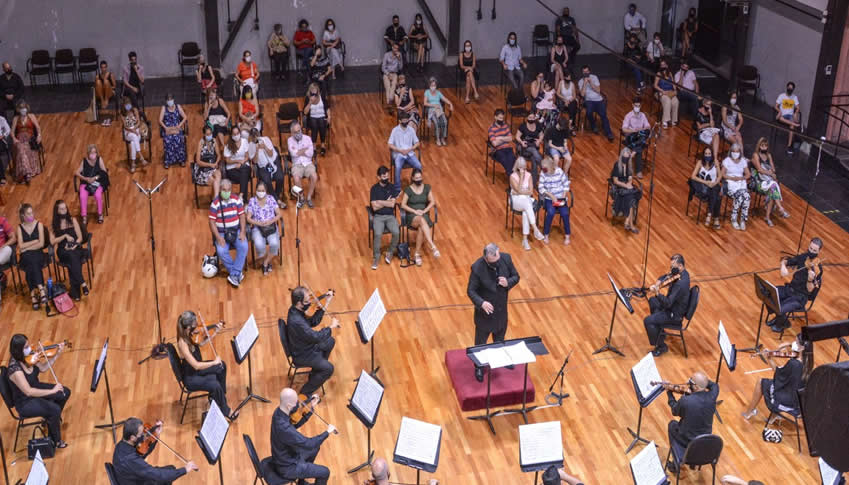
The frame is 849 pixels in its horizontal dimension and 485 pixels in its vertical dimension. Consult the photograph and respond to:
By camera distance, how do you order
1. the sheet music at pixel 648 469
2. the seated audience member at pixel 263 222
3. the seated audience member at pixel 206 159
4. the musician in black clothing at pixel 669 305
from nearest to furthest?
the sheet music at pixel 648 469 → the musician in black clothing at pixel 669 305 → the seated audience member at pixel 263 222 → the seated audience member at pixel 206 159

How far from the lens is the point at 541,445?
230 inches

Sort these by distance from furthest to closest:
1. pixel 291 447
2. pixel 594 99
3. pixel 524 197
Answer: pixel 594 99
pixel 524 197
pixel 291 447

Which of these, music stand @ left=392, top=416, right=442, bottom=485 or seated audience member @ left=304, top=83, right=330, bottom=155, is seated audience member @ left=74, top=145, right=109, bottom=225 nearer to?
seated audience member @ left=304, top=83, right=330, bottom=155

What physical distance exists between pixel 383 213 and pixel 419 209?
0.39 metres

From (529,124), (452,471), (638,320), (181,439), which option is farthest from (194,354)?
(529,124)

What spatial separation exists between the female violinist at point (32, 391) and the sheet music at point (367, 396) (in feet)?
7.44

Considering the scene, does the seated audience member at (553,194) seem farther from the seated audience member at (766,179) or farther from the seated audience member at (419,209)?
the seated audience member at (766,179)

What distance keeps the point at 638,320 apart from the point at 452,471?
9.72ft

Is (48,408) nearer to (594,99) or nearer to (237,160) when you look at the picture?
(237,160)

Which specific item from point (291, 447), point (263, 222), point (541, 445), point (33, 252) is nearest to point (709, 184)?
point (263, 222)

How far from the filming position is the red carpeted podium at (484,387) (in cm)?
745

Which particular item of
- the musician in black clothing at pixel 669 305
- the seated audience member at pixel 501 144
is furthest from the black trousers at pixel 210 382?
the seated audience member at pixel 501 144

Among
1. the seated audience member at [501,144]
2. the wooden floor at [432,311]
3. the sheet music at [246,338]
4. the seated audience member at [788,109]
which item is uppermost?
the seated audience member at [788,109]

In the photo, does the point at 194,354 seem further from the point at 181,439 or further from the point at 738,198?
the point at 738,198
